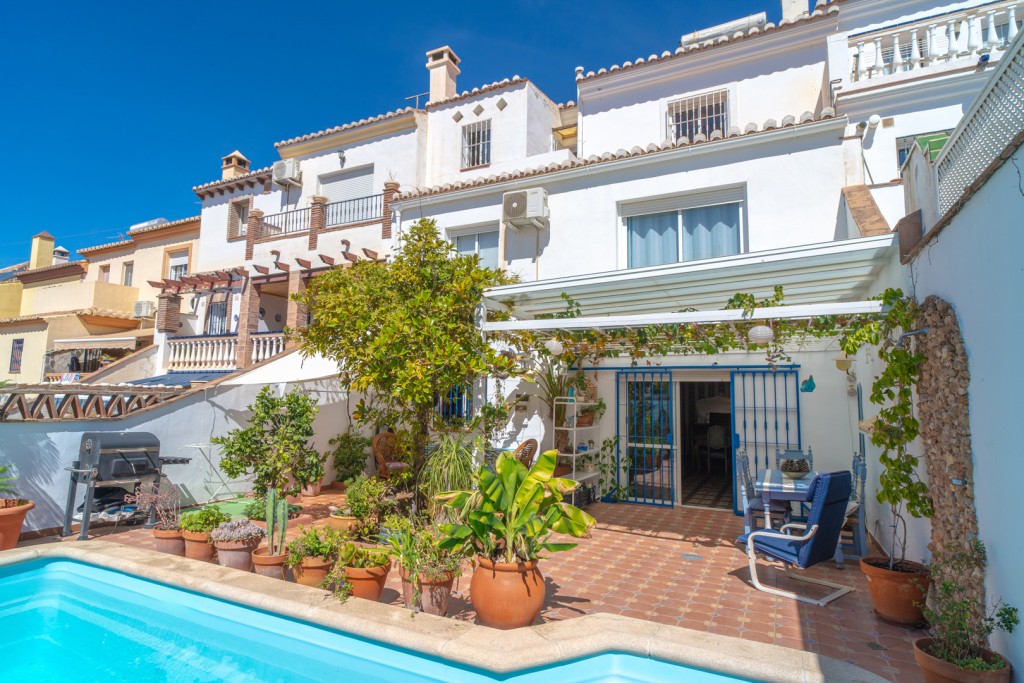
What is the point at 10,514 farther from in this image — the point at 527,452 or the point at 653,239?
the point at 653,239

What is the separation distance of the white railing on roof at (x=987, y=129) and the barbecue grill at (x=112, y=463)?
13222mm

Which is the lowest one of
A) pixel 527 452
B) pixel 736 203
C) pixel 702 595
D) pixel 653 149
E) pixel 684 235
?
pixel 702 595

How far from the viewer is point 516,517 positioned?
6609 mm

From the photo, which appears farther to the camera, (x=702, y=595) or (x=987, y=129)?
(x=702, y=595)

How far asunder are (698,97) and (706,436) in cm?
1123

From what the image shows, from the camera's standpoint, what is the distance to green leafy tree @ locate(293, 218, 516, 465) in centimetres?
988

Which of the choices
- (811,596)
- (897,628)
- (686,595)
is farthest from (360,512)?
(897,628)

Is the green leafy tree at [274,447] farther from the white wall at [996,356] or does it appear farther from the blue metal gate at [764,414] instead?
the white wall at [996,356]

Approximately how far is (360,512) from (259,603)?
3095 millimetres

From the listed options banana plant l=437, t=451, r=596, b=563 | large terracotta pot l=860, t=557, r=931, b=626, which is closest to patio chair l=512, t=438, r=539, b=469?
banana plant l=437, t=451, r=596, b=563

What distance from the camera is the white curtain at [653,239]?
14359mm

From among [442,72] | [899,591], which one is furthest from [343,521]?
[442,72]

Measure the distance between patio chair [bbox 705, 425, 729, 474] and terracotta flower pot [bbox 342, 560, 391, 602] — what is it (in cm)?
1482

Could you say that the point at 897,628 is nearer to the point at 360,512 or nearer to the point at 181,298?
the point at 360,512
